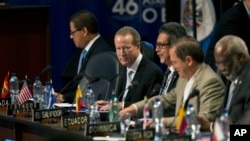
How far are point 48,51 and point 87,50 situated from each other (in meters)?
1.61

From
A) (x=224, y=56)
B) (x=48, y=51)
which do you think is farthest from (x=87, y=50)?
(x=224, y=56)

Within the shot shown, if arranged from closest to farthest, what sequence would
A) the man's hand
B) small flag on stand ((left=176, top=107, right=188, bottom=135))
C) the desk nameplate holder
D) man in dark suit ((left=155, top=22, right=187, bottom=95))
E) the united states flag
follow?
small flag on stand ((left=176, top=107, right=188, bottom=135))
the desk nameplate holder
the man's hand
man in dark suit ((left=155, top=22, right=187, bottom=95))
the united states flag

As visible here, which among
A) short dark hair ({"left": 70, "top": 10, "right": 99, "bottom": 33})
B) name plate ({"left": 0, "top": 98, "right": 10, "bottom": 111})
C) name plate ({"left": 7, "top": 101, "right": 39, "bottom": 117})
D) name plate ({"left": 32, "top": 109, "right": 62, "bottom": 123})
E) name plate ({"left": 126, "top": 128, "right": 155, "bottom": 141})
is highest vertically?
short dark hair ({"left": 70, "top": 10, "right": 99, "bottom": 33})

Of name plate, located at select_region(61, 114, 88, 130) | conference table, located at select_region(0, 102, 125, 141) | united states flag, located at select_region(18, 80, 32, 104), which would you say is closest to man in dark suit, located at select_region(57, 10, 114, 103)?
united states flag, located at select_region(18, 80, 32, 104)

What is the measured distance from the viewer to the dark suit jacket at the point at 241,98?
5.66 m

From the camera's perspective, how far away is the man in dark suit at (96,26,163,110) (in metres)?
7.12

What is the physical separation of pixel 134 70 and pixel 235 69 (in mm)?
→ 1591

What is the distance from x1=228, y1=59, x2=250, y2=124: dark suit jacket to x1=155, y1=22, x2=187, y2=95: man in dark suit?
42.6 inches

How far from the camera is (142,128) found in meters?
5.62

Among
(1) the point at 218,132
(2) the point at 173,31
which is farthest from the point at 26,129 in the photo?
(1) the point at 218,132

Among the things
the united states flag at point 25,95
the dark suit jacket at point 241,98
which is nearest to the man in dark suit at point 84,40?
the united states flag at point 25,95

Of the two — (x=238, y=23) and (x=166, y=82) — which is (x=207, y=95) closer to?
(x=166, y=82)

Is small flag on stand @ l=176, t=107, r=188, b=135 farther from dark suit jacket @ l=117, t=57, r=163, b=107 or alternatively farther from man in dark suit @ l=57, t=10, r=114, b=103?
man in dark suit @ l=57, t=10, r=114, b=103

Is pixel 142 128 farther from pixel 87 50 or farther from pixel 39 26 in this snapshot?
pixel 39 26
